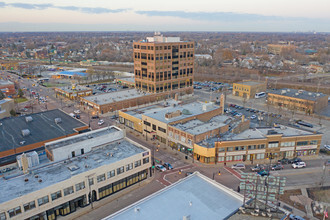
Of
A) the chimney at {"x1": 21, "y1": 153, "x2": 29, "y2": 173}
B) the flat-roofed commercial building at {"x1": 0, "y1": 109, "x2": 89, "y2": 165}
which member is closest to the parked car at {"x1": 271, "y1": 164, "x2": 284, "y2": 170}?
the flat-roofed commercial building at {"x1": 0, "y1": 109, "x2": 89, "y2": 165}

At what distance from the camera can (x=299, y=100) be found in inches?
3770

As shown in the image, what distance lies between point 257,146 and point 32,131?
2149 inches

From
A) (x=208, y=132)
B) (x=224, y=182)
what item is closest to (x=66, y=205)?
(x=224, y=182)

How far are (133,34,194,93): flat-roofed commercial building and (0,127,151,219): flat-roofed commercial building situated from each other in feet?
182

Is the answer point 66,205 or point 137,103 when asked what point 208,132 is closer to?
point 66,205

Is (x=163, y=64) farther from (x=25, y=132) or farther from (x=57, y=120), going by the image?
(x=25, y=132)

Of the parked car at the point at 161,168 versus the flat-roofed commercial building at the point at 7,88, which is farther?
the flat-roofed commercial building at the point at 7,88

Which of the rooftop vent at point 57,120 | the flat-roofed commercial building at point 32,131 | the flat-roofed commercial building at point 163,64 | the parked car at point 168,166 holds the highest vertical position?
the flat-roofed commercial building at point 163,64

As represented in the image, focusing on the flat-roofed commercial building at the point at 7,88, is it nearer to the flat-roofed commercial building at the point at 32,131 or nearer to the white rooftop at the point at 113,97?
the white rooftop at the point at 113,97

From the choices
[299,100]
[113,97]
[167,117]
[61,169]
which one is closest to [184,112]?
[167,117]

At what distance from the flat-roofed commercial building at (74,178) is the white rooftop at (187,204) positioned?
461 inches

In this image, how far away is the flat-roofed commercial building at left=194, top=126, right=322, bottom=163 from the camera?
188 ft

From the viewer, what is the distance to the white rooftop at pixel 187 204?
33.1 meters

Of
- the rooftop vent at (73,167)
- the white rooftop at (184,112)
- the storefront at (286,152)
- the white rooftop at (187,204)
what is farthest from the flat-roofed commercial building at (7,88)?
the storefront at (286,152)
